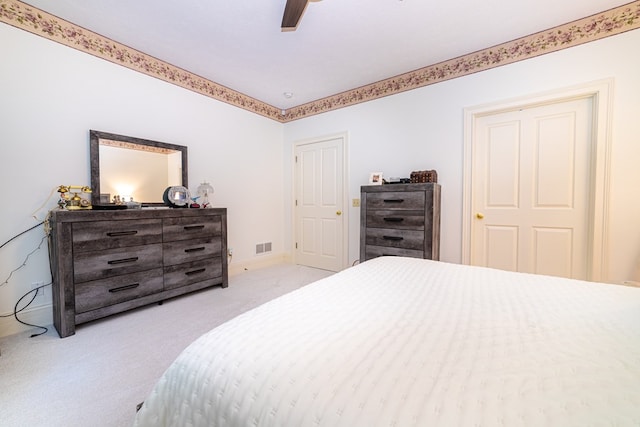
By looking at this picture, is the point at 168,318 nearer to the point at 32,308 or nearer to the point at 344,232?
the point at 32,308

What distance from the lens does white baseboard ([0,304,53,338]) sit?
1914 millimetres

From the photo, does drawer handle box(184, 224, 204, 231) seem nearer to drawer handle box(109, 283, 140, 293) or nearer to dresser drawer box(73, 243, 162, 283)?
dresser drawer box(73, 243, 162, 283)

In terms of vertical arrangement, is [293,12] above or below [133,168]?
above

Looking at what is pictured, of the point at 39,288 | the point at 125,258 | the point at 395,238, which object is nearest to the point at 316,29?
the point at 395,238

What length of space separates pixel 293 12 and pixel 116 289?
2.57 m

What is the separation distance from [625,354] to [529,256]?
2.27m

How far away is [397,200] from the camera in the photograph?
2.66 m

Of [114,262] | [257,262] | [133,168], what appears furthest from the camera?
[257,262]

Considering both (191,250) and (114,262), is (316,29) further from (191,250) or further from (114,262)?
(114,262)

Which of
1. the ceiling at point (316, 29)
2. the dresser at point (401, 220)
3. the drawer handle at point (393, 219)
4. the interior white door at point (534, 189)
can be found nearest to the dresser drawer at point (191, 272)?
the dresser at point (401, 220)

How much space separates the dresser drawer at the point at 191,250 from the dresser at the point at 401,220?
1.72 m

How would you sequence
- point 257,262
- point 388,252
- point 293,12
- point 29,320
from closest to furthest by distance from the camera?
point 293,12, point 29,320, point 388,252, point 257,262

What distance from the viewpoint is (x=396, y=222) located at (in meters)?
2.66

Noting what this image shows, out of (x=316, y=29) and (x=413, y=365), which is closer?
(x=413, y=365)
